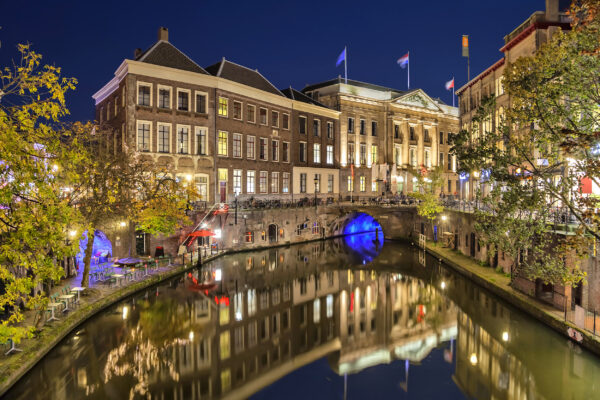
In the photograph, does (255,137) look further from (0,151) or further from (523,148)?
(0,151)

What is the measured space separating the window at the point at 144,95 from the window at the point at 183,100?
101 inches

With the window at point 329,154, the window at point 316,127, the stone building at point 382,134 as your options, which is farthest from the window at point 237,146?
the stone building at point 382,134

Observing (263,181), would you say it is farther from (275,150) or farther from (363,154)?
(363,154)

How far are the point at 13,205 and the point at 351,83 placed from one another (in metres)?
54.5

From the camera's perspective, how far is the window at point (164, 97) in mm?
35812

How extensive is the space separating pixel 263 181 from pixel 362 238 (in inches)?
682

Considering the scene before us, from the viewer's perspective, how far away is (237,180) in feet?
134

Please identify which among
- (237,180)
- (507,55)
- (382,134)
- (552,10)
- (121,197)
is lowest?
(121,197)

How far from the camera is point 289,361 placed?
54.4 feet

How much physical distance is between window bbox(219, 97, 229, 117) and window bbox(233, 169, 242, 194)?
5.81 meters

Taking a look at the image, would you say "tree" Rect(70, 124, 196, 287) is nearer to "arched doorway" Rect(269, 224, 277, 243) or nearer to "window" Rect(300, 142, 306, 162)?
"arched doorway" Rect(269, 224, 277, 243)

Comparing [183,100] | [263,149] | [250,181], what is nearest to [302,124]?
[263,149]

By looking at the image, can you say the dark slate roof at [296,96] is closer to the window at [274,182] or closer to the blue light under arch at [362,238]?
the window at [274,182]

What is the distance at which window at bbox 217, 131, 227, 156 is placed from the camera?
39.0 metres
